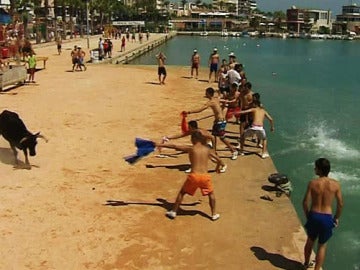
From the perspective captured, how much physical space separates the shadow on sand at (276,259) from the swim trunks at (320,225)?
65 cm

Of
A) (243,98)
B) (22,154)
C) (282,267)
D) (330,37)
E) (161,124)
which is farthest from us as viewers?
(330,37)

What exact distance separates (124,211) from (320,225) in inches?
135

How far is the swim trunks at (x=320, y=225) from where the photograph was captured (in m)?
6.07

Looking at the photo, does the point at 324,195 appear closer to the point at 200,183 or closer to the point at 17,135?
the point at 200,183

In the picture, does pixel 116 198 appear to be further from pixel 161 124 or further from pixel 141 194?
pixel 161 124

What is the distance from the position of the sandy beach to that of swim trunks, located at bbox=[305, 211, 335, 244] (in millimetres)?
706

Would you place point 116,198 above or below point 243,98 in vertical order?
below

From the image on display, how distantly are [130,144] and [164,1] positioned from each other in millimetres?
189447

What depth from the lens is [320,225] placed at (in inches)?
240

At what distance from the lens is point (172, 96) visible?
20188 mm

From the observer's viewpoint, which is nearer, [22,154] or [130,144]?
[22,154]

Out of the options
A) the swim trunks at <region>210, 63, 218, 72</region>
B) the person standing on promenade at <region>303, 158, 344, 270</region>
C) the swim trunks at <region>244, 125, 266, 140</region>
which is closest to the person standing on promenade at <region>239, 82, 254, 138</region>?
the swim trunks at <region>244, 125, 266, 140</region>

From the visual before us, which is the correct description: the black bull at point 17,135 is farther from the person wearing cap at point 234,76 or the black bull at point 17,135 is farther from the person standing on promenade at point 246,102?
the person wearing cap at point 234,76

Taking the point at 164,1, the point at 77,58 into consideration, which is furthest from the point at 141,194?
the point at 164,1
